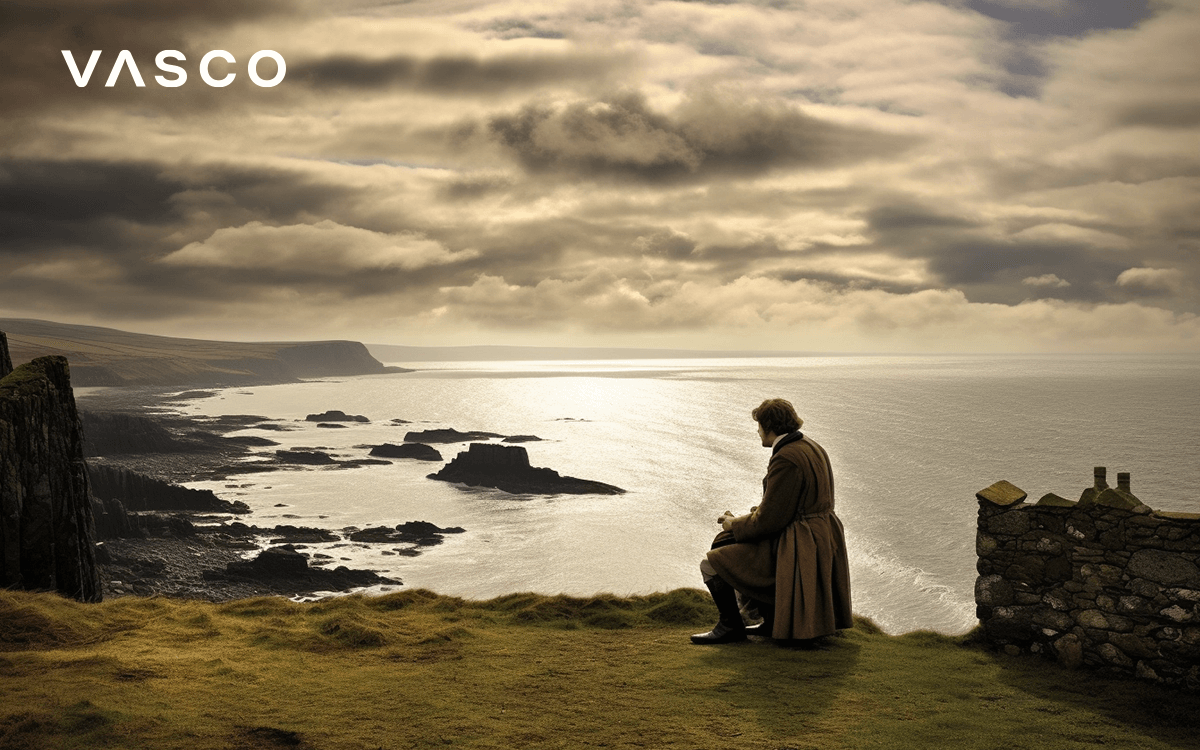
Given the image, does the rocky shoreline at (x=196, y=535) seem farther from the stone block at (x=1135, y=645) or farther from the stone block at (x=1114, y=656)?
the stone block at (x=1135, y=645)

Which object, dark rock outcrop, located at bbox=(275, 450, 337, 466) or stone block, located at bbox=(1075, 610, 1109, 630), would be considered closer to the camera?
stone block, located at bbox=(1075, 610, 1109, 630)

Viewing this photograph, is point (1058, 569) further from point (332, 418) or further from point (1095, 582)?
point (332, 418)

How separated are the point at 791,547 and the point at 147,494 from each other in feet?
212

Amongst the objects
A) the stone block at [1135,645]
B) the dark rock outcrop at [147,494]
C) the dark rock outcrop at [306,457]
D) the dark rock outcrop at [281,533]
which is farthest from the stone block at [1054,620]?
the dark rock outcrop at [306,457]

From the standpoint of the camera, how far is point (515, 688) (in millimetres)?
7133

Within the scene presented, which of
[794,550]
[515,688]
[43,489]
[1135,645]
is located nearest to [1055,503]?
[1135,645]

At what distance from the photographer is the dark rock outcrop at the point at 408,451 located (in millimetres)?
97125

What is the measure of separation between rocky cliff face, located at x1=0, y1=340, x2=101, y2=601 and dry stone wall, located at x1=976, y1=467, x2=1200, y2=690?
12.0m

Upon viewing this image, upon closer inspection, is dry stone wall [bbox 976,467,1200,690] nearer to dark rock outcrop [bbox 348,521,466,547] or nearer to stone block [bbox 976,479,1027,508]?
stone block [bbox 976,479,1027,508]

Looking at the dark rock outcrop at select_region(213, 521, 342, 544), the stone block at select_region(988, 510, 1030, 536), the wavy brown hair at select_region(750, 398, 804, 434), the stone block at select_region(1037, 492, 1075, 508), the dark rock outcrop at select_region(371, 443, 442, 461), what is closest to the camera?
the stone block at select_region(1037, 492, 1075, 508)

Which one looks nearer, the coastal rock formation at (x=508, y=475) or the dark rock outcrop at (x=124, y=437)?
the coastal rock formation at (x=508, y=475)

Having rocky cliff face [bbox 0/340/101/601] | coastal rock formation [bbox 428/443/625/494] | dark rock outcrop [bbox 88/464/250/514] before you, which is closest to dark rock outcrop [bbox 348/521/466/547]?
dark rock outcrop [bbox 88/464/250/514]

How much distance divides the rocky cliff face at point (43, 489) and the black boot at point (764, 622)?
9.54m

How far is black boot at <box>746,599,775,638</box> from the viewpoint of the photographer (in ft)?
27.5
